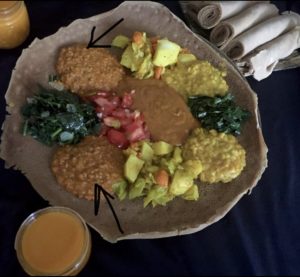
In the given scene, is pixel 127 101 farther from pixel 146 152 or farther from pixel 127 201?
pixel 127 201

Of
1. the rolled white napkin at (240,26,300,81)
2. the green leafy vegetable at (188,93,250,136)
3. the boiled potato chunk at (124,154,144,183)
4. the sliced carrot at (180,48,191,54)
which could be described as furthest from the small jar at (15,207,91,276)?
the rolled white napkin at (240,26,300,81)

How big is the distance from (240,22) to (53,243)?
877mm

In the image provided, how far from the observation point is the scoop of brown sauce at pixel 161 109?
4.16 feet

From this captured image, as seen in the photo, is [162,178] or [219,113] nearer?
[162,178]

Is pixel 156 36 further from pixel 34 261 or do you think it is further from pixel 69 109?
pixel 34 261

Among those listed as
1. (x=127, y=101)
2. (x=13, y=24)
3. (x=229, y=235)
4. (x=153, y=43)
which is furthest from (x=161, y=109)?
(x=13, y=24)

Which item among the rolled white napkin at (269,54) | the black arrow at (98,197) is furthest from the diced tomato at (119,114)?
the rolled white napkin at (269,54)

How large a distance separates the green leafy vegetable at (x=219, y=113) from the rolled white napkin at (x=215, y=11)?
12.2 inches

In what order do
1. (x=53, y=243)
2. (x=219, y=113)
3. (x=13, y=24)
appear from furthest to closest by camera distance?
(x=13, y=24) < (x=219, y=113) < (x=53, y=243)

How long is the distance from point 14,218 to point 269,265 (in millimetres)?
641

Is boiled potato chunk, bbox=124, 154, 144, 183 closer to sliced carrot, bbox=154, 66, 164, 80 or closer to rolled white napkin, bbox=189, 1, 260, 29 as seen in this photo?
sliced carrot, bbox=154, 66, 164, 80

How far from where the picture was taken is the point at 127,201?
1191mm

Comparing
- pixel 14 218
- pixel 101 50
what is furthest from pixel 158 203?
pixel 101 50

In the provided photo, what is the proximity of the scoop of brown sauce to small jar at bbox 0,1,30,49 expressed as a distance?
13.9 inches
